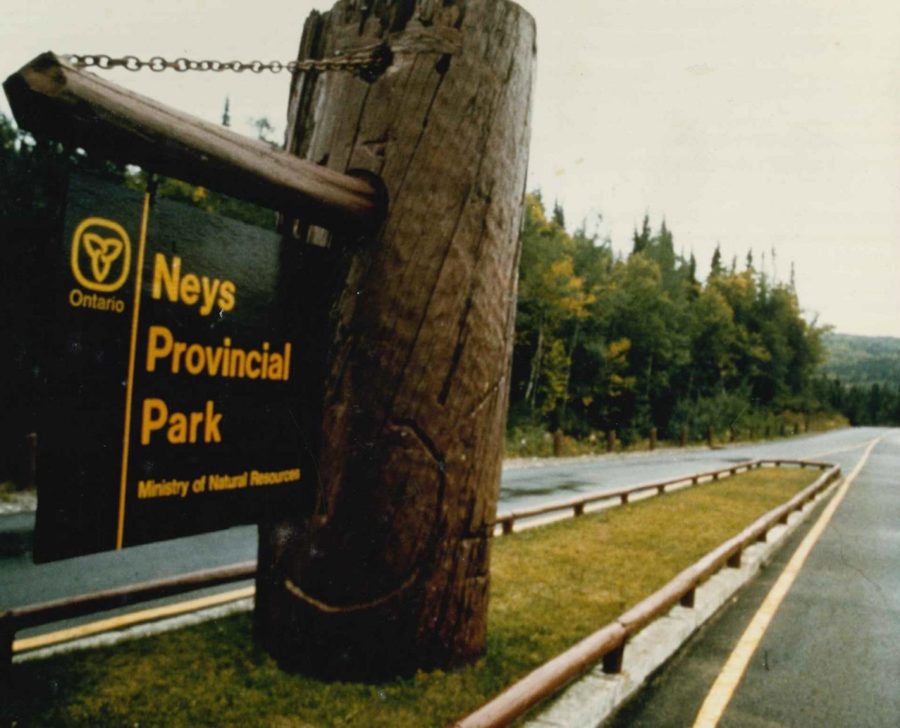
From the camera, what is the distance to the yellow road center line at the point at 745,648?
13.7 ft

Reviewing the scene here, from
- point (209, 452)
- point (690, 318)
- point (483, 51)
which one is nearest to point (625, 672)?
point (209, 452)

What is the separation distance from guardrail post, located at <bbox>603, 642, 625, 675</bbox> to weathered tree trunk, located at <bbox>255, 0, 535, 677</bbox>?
1.37m

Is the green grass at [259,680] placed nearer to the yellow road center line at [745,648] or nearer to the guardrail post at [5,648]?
the guardrail post at [5,648]

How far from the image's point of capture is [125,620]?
16.9 ft

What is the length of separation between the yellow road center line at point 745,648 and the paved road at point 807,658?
0.12ft

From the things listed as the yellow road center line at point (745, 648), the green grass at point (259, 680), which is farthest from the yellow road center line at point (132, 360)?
the yellow road center line at point (745, 648)

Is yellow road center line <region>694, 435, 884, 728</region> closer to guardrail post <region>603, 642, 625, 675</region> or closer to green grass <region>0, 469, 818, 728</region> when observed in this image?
guardrail post <region>603, 642, 625, 675</region>

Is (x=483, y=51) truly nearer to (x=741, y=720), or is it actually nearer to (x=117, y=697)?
(x=117, y=697)

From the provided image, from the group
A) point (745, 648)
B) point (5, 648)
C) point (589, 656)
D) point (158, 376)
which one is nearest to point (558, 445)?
point (745, 648)

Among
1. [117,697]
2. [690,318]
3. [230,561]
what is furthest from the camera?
Answer: [690,318]

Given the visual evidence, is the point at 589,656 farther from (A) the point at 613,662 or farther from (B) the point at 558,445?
(B) the point at 558,445

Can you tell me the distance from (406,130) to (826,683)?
4.39 m

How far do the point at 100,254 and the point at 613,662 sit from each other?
138 inches

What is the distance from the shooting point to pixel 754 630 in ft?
19.3
